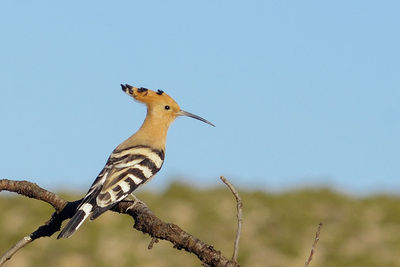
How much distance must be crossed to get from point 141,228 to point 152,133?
6.09ft

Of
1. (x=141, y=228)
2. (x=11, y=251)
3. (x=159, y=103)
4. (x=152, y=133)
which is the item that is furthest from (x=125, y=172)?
(x=11, y=251)

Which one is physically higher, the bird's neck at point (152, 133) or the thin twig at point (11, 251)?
the bird's neck at point (152, 133)

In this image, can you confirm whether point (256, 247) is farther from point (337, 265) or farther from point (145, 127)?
point (145, 127)

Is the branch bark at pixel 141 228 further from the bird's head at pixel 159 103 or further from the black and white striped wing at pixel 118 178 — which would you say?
the bird's head at pixel 159 103

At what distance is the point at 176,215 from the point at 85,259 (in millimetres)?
1452

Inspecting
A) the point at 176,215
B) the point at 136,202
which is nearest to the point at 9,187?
the point at 136,202

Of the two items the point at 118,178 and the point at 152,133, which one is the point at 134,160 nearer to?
the point at 118,178

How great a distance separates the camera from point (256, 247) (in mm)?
9289

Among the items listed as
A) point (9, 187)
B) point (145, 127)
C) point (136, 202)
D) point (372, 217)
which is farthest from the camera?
point (372, 217)

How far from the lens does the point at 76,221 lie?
3740 mm

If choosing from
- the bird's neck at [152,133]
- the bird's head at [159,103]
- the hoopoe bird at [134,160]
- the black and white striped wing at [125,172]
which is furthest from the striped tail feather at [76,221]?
the bird's head at [159,103]

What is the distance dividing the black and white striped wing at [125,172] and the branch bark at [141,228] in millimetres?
160

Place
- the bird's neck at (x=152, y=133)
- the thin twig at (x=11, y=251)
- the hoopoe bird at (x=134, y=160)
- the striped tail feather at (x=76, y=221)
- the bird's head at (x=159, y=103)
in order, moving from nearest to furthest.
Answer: the thin twig at (x=11, y=251)
the striped tail feather at (x=76, y=221)
the hoopoe bird at (x=134, y=160)
the bird's neck at (x=152, y=133)
the bird's head at (x=159, y=103)

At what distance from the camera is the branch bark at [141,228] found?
3.05 m
